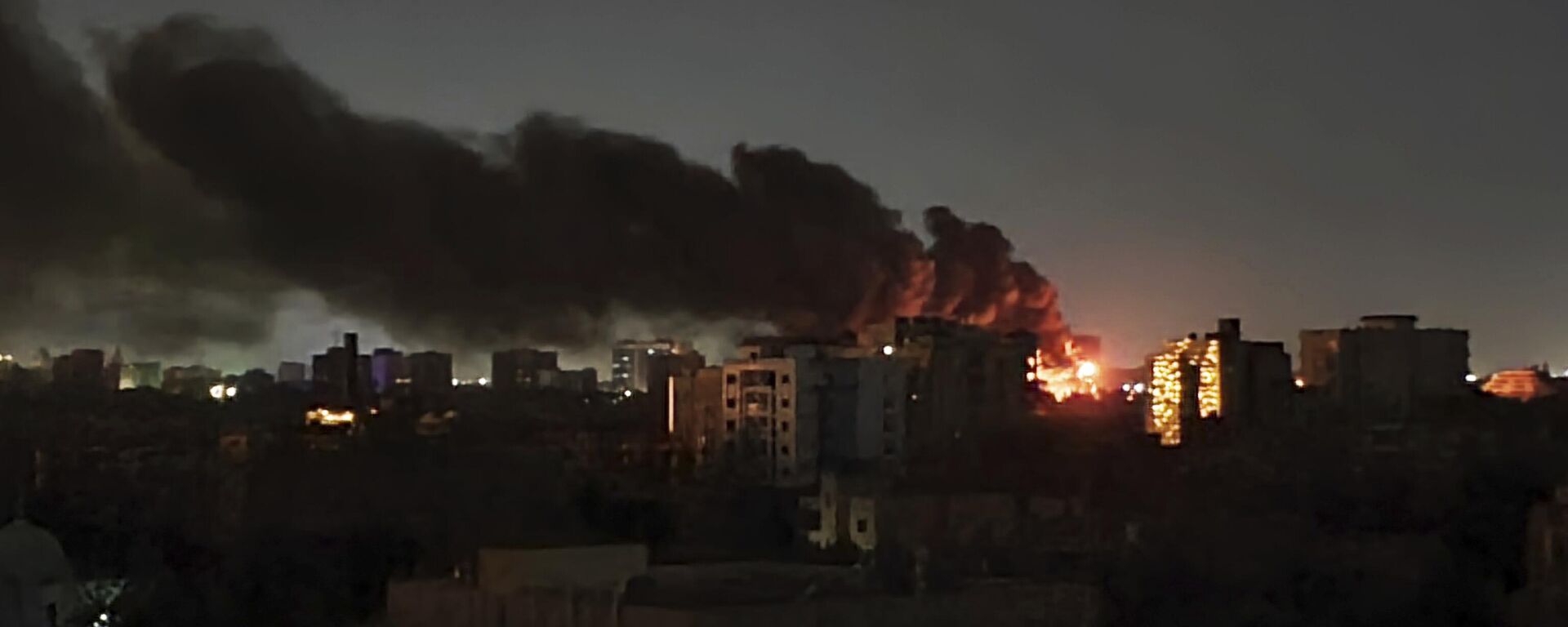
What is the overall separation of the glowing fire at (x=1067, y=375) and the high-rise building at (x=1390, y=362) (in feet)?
15.6

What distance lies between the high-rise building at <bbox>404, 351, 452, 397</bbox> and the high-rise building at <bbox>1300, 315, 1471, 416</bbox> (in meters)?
21.6

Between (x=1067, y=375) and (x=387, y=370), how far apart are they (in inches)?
744

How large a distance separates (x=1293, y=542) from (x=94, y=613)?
14992 millimetres

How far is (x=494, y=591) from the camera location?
66.1ft

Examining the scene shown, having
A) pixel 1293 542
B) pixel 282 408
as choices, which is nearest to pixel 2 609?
pixel 1293 542

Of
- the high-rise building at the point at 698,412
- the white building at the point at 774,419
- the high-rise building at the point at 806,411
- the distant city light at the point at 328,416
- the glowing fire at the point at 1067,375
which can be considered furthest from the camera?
the glowing fire at the point at 1067,375

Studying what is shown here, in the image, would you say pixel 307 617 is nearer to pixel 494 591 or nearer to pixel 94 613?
pixel 94 613

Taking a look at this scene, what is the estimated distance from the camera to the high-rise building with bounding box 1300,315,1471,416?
157ft

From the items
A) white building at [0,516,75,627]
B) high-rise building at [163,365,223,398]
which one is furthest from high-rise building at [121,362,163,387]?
white building at [0,516,75,627]

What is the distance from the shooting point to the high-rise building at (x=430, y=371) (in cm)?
5700

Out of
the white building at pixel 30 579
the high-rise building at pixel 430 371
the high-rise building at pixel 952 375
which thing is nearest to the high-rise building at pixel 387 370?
the high-rise building at pixel 430 371

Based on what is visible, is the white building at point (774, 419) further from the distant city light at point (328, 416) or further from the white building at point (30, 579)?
the white building at point (30, 579)

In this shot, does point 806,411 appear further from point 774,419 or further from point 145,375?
point 145,375

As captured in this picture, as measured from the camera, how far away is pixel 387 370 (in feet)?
188
